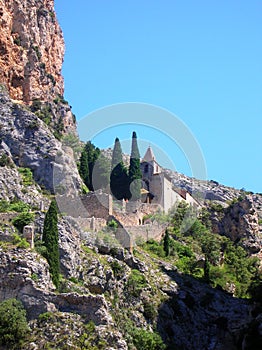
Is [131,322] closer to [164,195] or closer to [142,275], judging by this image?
[142,275]

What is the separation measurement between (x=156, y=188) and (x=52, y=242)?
32.1 m

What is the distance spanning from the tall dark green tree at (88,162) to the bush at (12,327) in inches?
1323

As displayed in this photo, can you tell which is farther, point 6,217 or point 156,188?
point 156,188

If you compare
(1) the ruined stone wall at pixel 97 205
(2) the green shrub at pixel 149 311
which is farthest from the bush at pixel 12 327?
(1) the ruined stone wall at pixel 97 205

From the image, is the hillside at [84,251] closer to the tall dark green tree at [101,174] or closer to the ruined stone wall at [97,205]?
the ruined stone wall at [97,205]

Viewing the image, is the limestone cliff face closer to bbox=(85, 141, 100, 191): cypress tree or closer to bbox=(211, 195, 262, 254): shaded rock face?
bbox=(85, 141, 100, 191): cypress tree

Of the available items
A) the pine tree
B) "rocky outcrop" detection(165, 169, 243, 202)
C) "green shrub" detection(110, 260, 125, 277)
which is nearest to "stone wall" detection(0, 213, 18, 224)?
"green shrub" detection(110, 260, 125, 277)

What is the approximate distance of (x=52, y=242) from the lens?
51.9 m

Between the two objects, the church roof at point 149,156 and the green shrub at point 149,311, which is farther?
the church roof at point 149,156

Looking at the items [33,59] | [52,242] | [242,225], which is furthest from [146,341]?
[33,59]

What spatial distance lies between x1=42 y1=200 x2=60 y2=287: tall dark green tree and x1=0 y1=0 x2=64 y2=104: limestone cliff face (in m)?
30.4

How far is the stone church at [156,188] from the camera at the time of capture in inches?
3201

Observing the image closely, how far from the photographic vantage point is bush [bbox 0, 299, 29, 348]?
146ft

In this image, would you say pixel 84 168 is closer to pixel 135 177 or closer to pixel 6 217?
pixel 135 177
